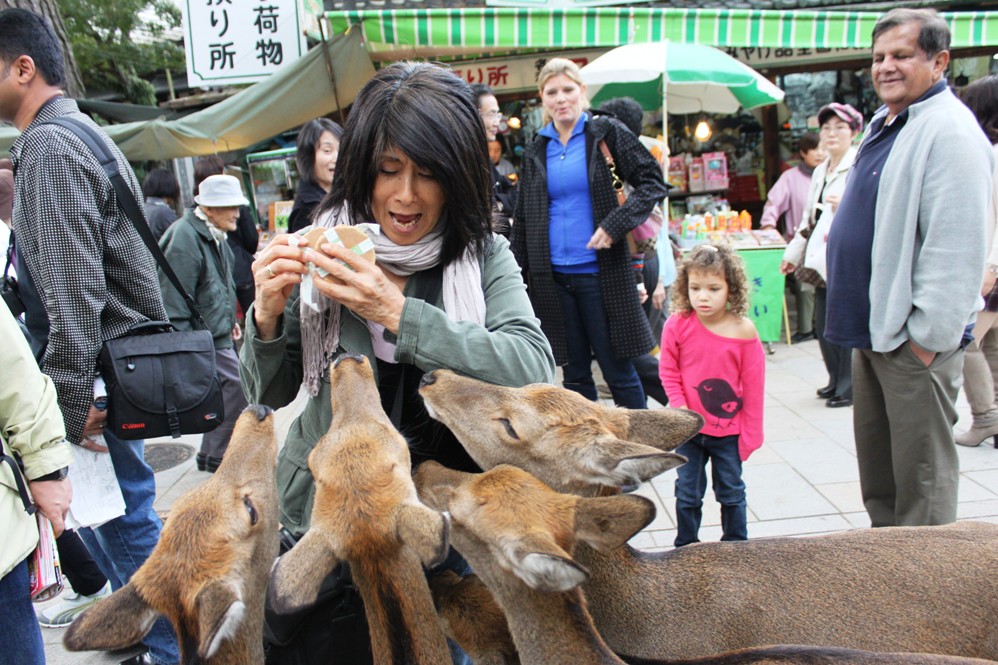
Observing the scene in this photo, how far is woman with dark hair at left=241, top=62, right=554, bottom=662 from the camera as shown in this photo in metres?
1.94

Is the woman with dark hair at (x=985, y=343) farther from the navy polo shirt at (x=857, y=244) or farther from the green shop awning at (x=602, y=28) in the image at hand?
the green shop awning at (x=602, y=28)

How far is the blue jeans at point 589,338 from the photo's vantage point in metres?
5.32

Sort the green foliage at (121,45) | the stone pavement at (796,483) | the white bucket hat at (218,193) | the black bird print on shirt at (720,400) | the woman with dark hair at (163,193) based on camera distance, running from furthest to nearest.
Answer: the green foliage at (121,45)
the woman with dark hair at (163,193)
the white bucket hat at (218,193)
the stone pavement at (796,483)
the black bird print on shirt at (720,400)

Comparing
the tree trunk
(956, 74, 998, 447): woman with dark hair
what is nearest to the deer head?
(956, 74, 998, 447): woman with dark hair

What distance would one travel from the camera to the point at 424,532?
5.35 ft

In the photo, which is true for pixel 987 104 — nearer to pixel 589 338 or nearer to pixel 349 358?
pixel 589 338

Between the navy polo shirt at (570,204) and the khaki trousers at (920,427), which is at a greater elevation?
the navy polo shirt at (570,204)

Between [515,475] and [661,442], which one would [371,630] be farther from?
[661,442]

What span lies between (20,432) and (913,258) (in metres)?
3.75

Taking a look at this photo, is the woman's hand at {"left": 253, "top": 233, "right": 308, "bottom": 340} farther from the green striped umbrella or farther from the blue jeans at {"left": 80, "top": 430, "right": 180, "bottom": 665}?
the green striped umbrella

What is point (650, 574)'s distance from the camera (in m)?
2.26

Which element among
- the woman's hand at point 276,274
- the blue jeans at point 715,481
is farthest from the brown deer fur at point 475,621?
the blue jeans at point 715,481

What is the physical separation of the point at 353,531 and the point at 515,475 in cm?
45

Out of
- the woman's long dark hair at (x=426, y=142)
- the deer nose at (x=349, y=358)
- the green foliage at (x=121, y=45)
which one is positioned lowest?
the deer nose at (x=349, y=358)
